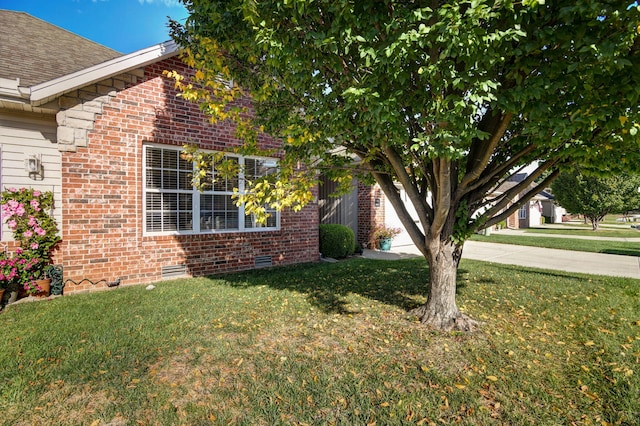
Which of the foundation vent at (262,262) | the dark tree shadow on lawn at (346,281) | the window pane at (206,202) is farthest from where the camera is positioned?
the foundation vent at (262,262)

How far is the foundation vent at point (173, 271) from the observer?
6.86 m

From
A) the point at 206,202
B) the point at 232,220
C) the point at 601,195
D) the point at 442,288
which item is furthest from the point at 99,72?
the point at 601,195

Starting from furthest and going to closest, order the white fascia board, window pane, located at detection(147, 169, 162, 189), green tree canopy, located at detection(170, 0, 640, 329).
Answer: window pane, located at detection(147, 169, 162, 189) → the white fascia board → green tree canopy, located at detection(170, 0, 640, 329)

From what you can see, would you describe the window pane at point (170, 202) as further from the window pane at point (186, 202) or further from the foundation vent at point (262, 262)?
the foundation vent at point (262, 262)

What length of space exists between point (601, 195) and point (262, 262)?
2410 cm

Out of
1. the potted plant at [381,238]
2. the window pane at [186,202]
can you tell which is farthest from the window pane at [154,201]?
the potted plant at [381,238]

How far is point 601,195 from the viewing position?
68.7 ft

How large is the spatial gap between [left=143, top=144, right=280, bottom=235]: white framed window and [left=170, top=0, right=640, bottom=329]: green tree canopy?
2.61 meters

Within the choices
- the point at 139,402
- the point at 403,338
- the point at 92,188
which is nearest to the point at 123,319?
the point at 139,402

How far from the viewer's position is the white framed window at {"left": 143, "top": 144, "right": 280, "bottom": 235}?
672 centimetres

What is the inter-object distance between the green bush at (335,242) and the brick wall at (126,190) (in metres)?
3.41

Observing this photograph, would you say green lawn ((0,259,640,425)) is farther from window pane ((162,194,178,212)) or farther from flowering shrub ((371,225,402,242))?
flowering shrub ((371,225,402,242))

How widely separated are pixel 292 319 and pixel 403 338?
5.27 feet

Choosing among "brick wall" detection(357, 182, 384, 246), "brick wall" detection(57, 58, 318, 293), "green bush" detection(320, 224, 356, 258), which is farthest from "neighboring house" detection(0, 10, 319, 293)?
"brick wall" detection(357, 182, 384, 246)
